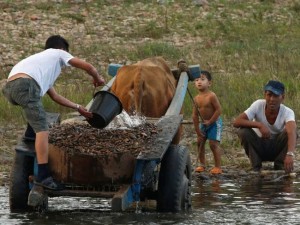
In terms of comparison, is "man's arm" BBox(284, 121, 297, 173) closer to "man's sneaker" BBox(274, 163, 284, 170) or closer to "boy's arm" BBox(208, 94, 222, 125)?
"man's sneaker" BBox(274, 163, 284, 170)

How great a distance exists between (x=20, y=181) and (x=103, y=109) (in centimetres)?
99

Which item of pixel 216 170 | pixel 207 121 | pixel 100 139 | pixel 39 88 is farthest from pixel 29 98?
pixel 207 121

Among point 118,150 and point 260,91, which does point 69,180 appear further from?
point 260,91

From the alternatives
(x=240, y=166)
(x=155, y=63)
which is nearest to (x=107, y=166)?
(x=155, y=63)

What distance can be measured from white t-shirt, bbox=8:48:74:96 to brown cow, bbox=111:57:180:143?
1.48 meters

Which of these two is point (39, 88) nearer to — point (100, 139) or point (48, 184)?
point (100, 139)

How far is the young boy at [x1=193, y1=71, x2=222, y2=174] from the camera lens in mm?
12711

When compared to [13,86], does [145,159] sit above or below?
below

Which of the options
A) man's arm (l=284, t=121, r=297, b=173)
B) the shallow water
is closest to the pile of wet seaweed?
the shallow water

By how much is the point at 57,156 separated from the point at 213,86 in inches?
335

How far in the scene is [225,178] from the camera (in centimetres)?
1241

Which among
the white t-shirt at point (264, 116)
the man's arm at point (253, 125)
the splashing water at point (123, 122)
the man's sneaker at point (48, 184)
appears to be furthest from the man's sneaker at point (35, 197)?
the white t-shirt at point (264, 116)

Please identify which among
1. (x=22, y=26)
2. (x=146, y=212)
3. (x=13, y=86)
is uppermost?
(x=22, y=26)

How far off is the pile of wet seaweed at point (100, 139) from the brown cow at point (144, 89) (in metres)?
1.23
